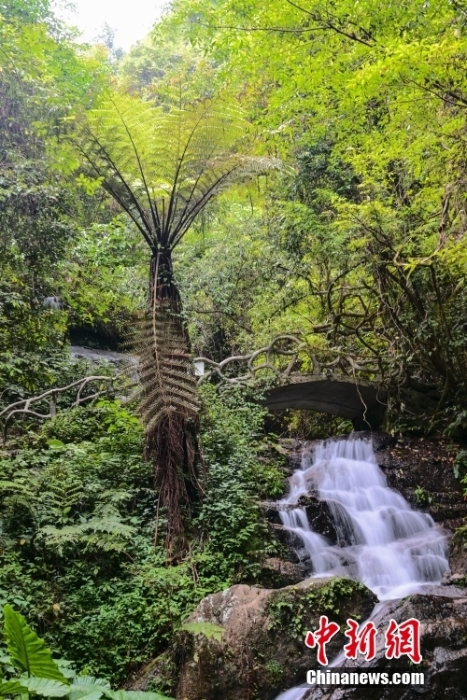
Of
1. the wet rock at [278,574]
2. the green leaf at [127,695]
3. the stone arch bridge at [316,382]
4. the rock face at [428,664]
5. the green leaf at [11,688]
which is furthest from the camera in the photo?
the stone arch bridge at [316,382]

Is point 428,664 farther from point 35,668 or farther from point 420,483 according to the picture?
point 420,483

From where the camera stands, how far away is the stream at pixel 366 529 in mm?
5898

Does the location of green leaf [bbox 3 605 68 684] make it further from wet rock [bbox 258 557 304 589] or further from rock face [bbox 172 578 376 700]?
wet rock [bbox 258 557 304 589]

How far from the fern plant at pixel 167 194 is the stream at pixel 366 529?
193cm

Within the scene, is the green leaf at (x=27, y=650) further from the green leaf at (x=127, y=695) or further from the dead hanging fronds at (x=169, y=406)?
the dead hanging fronds at (x=169, y=406)

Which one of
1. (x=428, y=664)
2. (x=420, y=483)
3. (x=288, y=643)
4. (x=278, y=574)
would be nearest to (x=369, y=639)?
(x=428, y=664)

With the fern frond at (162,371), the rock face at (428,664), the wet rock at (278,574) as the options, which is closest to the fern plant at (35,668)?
the rock face at (428,664)

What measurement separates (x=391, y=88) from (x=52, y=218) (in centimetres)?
397

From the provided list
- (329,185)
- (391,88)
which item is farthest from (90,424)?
(329,185)

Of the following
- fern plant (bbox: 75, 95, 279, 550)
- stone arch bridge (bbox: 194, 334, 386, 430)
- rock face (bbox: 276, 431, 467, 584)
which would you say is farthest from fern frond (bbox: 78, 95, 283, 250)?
rock face (bbox: 276, 431, 467, 584)

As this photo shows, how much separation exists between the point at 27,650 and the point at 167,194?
4.35m

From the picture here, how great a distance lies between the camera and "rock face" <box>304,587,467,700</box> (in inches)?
142

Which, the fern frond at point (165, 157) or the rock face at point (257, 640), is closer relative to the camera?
the rock face at point (257, 640)

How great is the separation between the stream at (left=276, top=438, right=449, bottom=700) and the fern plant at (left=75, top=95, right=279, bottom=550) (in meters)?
1.93
